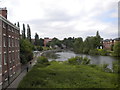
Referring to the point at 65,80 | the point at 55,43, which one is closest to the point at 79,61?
the point at 65,80

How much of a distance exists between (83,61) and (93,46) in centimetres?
4700

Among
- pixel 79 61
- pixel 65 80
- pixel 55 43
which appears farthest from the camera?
pixel 55 43

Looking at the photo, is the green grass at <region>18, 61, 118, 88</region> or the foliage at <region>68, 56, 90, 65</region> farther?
the foliage at <region>68, 56, 90, 65</region>

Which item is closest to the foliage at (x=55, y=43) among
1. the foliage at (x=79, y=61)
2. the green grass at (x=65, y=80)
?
the foliage at (x=79, y=61)

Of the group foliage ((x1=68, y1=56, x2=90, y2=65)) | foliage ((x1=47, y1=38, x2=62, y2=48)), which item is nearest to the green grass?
foliage ((x1=68, y1=56, x2=90, y2=65))

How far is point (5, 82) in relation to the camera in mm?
16844

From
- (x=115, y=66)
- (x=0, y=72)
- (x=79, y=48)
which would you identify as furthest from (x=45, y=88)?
(x=79, y=48)

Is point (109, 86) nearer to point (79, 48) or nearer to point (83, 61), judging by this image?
point (83, 61)

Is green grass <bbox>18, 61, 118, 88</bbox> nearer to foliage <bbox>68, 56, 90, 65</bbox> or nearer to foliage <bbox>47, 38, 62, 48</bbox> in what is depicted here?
foliage <bbox>68, 56, 90, 65</bbox>

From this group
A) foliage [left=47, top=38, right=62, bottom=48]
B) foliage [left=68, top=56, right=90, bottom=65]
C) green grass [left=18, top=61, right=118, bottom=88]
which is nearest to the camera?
green grass [left=18, top=61, right=118, bottom=88]

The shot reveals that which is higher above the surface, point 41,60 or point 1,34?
point 1,34

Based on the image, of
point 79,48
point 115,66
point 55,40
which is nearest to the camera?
point 115,66

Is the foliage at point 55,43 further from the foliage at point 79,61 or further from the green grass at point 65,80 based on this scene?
the green grass at point 65,80

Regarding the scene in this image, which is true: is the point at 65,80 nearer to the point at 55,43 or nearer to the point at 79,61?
the point at 79,61
